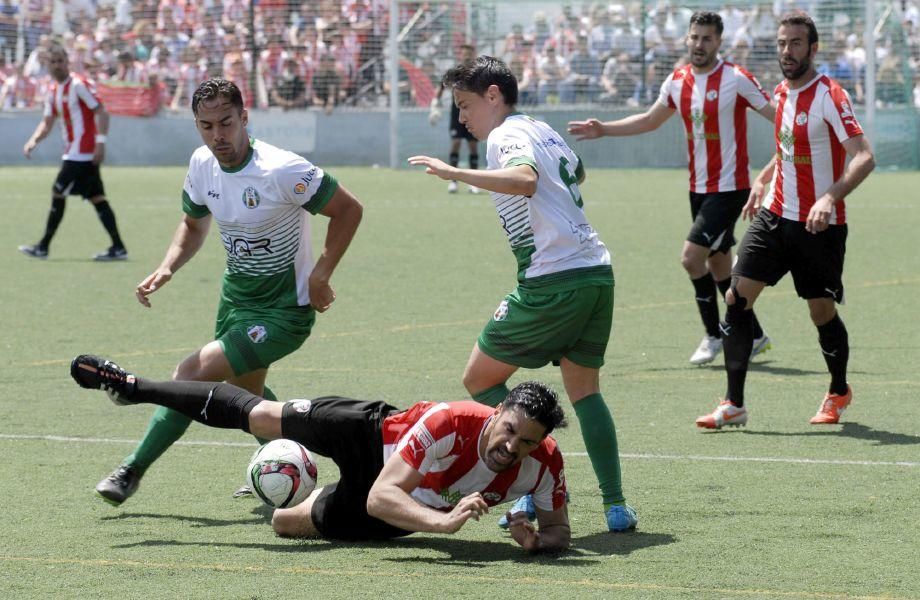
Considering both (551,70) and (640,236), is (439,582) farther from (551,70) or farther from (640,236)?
(551,70)

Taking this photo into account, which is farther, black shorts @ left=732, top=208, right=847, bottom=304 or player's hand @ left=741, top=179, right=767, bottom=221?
player's hand @ left=741, top=179, right=767, bottom=221

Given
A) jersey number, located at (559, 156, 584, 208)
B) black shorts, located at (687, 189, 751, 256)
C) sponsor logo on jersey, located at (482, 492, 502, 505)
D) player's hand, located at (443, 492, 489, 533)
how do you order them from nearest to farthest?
player's hand, located at (443, 492, 489, 533), sponsor logo on jersey, located at (482, 492, 502, 505), jersey number, located at (559, 156, 584, 208), black shorts, located at (687, 189, 751, 256)

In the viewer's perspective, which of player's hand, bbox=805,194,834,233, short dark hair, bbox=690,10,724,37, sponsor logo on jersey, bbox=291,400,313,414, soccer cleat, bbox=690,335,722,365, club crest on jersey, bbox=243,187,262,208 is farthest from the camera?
soccer cleat, bbox=690,335,722,365

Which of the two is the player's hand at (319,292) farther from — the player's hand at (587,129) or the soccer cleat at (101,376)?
the player's hand at (587,129)

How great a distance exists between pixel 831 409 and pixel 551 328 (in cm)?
265

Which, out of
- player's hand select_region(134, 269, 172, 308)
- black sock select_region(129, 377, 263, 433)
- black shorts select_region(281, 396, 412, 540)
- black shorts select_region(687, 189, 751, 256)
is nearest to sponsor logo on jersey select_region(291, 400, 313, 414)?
black shorts select_region(281, 396, 412, 540)

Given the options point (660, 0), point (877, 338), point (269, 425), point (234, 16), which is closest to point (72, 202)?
point (234, 16)

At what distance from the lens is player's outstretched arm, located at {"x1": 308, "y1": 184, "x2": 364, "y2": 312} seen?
20.5 feet

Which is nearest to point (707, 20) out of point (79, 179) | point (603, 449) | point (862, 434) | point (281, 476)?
point (862, 434)

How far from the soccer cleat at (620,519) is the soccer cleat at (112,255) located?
10.9m

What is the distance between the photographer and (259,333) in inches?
247

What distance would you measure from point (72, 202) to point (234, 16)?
8732mm

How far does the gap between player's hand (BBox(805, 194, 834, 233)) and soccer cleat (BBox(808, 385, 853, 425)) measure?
104cm

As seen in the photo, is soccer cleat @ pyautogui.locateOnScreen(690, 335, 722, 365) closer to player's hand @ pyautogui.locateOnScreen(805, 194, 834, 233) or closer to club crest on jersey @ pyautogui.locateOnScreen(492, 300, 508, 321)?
player's hand @ pyautogui.locateOnScreen(805, 194, 834, 233)
